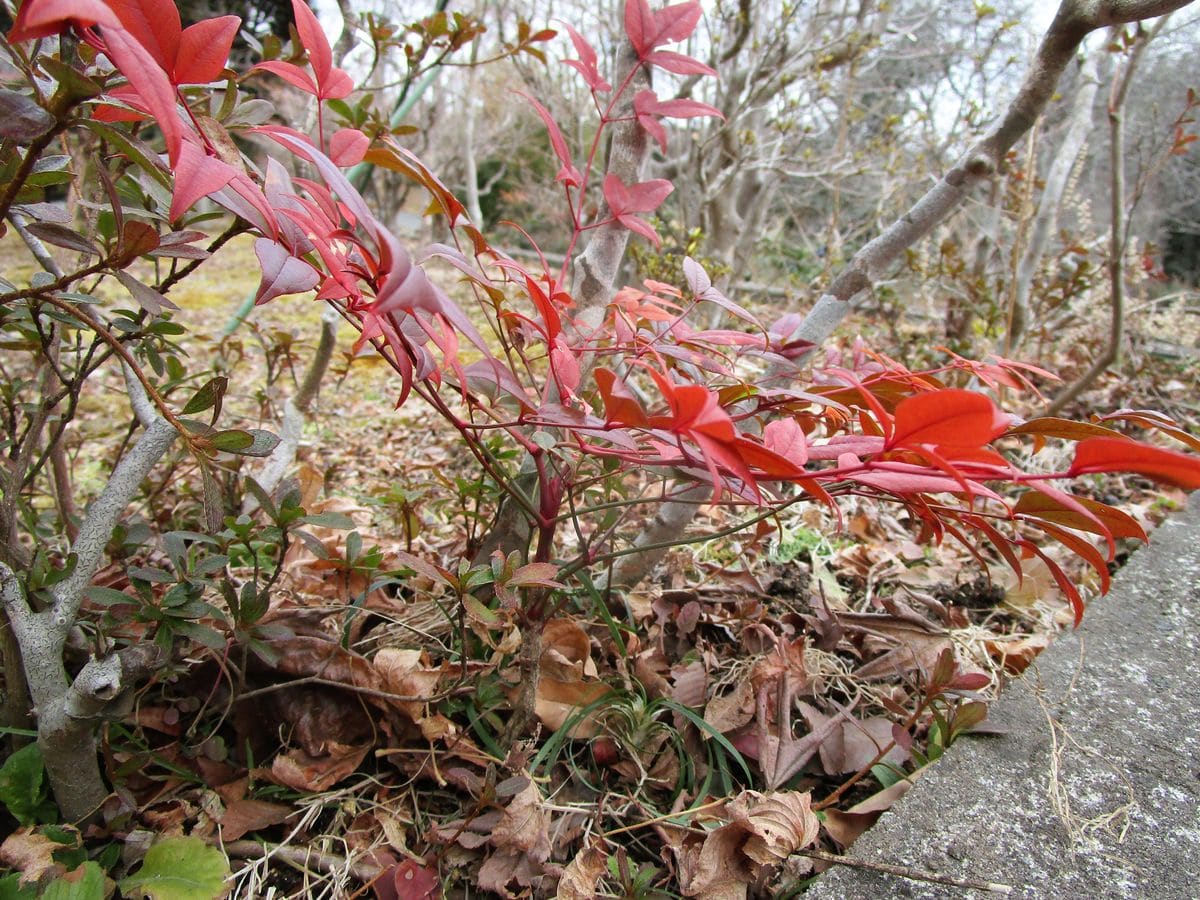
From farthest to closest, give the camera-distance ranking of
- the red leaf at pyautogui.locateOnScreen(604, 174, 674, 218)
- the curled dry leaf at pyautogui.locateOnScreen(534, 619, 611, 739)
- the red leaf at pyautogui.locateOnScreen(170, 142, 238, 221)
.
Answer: the curled dry leaf at pyautogui.locateOnScreen(534, 619, 611, 739)
the red leaf at pyautogui.locateOnScreen(604, 174, 674, 218)
the red leaf at pyautogui.locateOnScreen(170, 142, 238, 221)

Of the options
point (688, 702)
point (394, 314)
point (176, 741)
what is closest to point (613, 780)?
point (688, 702)

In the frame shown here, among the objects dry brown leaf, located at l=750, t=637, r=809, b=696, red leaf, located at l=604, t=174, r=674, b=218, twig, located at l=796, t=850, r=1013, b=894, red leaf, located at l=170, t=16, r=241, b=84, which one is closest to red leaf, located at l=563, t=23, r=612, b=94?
red leaf, located at l=604, t=174, r=674, b=218

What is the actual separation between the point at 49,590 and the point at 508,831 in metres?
0.59

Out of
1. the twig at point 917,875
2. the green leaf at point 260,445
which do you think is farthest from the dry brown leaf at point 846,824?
the green leaf at point 260,445

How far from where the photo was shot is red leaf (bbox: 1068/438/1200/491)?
1.39 feet

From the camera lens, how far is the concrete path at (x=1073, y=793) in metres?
0.71

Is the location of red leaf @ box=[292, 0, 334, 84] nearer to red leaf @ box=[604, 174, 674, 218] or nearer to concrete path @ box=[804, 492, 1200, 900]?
red leaf @ box=[604, 174, 674, 218]

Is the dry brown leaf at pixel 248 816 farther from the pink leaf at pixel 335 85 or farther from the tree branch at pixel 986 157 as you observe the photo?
the tree branch at pixel 986 157

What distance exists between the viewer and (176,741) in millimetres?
906

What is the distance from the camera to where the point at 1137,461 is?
44 centimetres

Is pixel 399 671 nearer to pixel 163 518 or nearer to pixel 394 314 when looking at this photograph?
pixel 394 314

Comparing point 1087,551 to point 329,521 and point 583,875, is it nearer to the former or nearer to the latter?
point 583,875

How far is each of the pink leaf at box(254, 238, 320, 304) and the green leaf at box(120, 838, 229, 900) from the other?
0.63 m

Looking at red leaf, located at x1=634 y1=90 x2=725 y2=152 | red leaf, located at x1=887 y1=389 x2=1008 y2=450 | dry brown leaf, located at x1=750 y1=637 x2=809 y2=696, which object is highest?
red leaf, located at x1=634 y1=90 x2=725 y2=152
